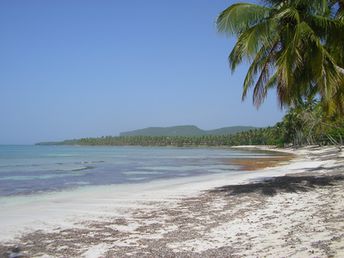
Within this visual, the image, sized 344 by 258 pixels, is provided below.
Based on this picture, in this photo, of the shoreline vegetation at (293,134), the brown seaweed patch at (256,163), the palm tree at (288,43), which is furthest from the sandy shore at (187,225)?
the brown seaweed patch at (256,163)

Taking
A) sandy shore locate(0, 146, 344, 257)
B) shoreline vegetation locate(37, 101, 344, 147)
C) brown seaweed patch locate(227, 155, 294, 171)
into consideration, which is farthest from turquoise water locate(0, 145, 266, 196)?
shoreline vegetation locate(37, 101, 344, 147)

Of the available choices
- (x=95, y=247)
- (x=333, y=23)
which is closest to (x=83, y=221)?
(x=95, y=247)

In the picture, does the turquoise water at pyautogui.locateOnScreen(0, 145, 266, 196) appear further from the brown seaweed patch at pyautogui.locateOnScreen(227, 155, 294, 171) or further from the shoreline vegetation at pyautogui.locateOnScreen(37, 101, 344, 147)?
the shoreline vegetation at pyautogui.locateOnScreen(37, 101, 344, 147)

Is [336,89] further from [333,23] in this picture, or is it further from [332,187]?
[332,187]

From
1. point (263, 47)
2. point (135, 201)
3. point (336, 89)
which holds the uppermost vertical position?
point (263, 47)

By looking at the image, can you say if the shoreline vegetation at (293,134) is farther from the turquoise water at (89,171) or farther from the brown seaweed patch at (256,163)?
the turquoise water at (89,171)

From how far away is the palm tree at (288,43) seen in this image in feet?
39.1

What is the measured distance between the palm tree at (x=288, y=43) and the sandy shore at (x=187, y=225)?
3377 millimetres

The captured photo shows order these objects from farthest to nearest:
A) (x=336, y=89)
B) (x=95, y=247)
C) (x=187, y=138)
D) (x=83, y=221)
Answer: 1. (x=187, y=138)
2. (x=336, y=89)
3. (x=83, y=221)
4. (x=95, y=247)

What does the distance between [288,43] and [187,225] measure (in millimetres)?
6829

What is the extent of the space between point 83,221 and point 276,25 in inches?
327

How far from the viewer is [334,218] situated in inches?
308

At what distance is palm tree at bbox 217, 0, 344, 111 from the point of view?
11.9 metres

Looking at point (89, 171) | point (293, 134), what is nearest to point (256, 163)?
point (89, 171)
